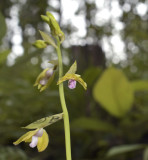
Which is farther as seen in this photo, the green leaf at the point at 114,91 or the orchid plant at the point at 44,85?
the green leaf at the point at 114,91

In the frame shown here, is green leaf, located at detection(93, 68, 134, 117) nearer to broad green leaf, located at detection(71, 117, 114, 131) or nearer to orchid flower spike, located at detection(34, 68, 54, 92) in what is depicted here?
broad green leaf, located at detection(71, 117, 114, 131)

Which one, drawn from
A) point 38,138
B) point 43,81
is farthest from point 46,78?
point 38,138

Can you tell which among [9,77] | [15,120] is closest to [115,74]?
[15,120]

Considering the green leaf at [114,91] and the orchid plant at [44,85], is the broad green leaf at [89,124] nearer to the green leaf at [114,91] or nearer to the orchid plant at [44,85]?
the green leaf at [114,91]

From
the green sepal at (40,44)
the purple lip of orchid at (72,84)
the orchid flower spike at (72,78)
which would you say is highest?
the green sepal at (40,44)

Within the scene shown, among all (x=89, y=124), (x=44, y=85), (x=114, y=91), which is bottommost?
(x=89, y=124)

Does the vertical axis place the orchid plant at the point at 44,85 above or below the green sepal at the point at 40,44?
below

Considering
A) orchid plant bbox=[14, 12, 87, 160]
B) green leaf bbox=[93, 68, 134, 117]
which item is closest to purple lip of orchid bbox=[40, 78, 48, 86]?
orchid plant bbox=[14, 12, 87, 160]

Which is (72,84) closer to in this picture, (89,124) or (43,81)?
(43,81)

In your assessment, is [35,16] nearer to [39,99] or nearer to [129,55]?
[39,99]

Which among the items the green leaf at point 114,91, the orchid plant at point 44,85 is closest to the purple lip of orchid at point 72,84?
the orchid plant at point 44,85
